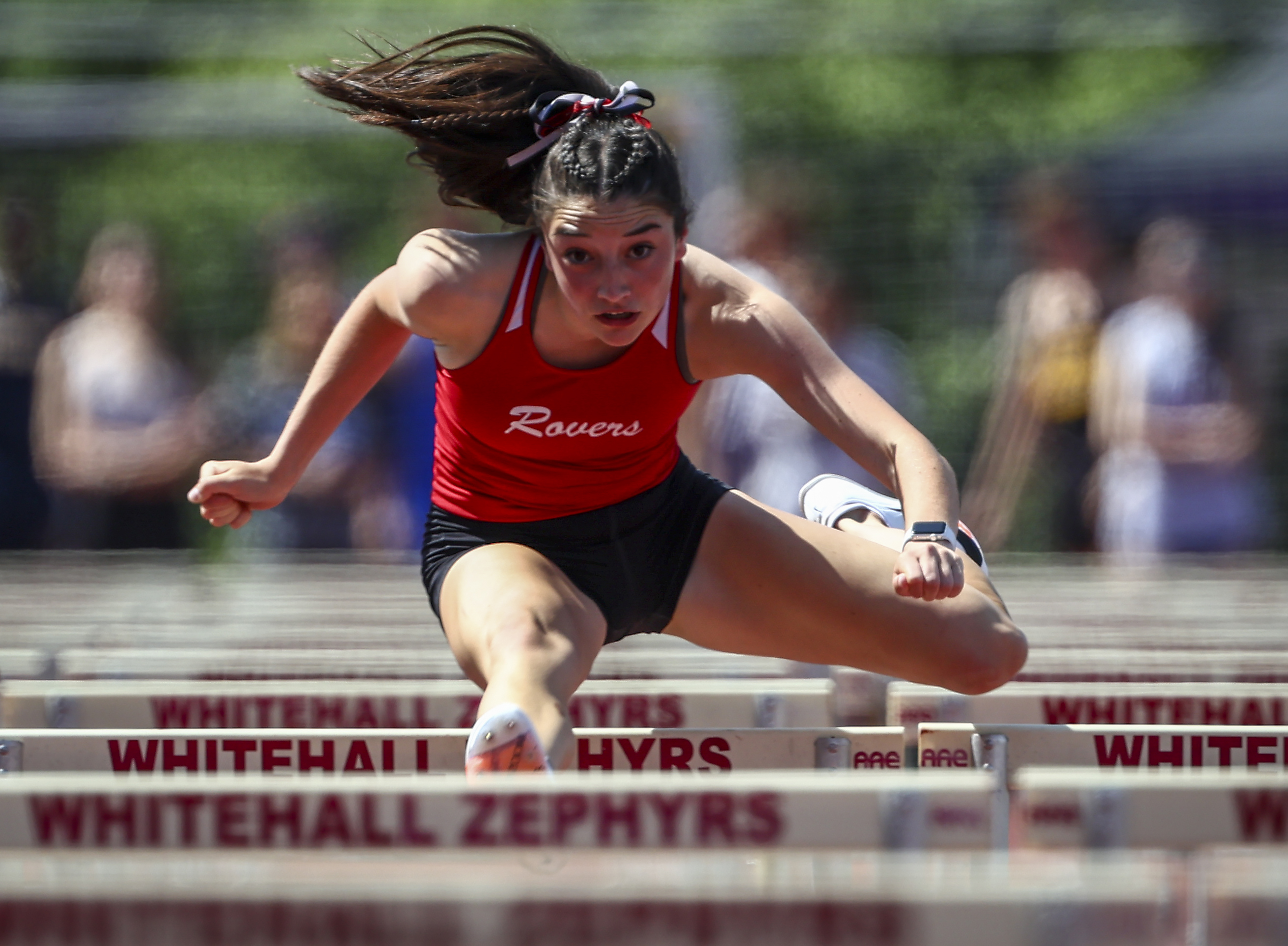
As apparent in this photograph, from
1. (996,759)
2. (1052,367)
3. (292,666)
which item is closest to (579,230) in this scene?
(996,759)

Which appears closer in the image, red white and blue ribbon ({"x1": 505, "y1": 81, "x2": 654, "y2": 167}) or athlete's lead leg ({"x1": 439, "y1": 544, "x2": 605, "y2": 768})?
athlete's lead leg ({"x1": 439, "y1": 544, "x2": 605, "y2": 768})

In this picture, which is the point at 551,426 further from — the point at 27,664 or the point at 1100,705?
the point at 27,664

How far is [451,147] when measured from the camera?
10.8 ft

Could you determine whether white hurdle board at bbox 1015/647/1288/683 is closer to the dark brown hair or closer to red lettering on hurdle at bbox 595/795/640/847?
the dark brown hair

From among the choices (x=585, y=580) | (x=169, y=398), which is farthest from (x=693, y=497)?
(x=169, y=398)

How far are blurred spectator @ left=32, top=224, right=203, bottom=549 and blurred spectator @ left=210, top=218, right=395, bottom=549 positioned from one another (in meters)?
0.30

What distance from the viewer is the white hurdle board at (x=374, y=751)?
3.11 metres

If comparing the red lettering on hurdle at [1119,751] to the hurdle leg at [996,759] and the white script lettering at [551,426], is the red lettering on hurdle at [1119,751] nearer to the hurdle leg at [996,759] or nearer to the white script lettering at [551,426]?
the hurdle leg at [996,759]

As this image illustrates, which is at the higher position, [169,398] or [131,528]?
[169,398]

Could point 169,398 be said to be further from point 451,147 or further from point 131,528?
point 451,147

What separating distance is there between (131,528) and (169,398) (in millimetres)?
875

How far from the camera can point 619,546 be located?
10.8 feet

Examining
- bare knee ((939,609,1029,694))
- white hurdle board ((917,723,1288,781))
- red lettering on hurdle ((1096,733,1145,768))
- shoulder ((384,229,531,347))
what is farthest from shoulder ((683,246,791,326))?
red lettering on hurdle ((1096,733,1145,768))

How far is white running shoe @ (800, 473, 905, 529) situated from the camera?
369 cm
